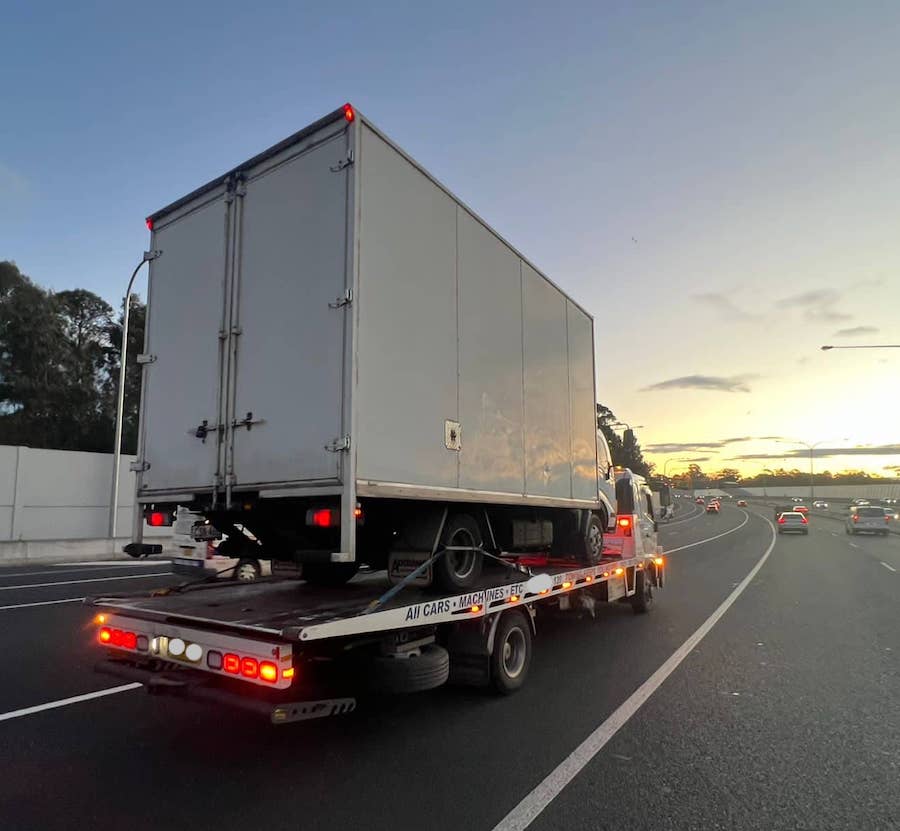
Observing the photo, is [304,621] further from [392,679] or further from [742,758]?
[742,758]

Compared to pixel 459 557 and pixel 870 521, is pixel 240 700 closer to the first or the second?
pixel 459 557

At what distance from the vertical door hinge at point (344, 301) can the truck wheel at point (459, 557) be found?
2.15 metres

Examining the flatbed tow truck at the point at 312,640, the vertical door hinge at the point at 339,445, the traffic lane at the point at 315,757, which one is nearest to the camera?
the traffic lane at the point at 315,757

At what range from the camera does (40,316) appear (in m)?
33.7

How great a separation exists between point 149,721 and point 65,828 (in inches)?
66.6

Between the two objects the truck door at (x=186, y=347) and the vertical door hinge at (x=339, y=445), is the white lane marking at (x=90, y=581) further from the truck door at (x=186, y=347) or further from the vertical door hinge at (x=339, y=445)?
the vertical door hinge at (x=339, y=445)

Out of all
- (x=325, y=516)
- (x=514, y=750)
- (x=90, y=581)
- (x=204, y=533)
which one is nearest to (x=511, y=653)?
(x=514, y=750)

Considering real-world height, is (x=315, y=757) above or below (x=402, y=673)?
below

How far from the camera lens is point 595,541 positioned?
28.8ft

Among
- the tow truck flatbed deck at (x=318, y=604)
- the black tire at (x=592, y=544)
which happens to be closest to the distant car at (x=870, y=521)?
the black tire at (x=592, y=544)

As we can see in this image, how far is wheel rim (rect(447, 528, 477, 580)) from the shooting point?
573cm

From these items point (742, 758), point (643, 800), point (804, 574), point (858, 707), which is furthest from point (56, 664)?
point (804, 574)

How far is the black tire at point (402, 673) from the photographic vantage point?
431cm

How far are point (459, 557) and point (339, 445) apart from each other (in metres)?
2.07
